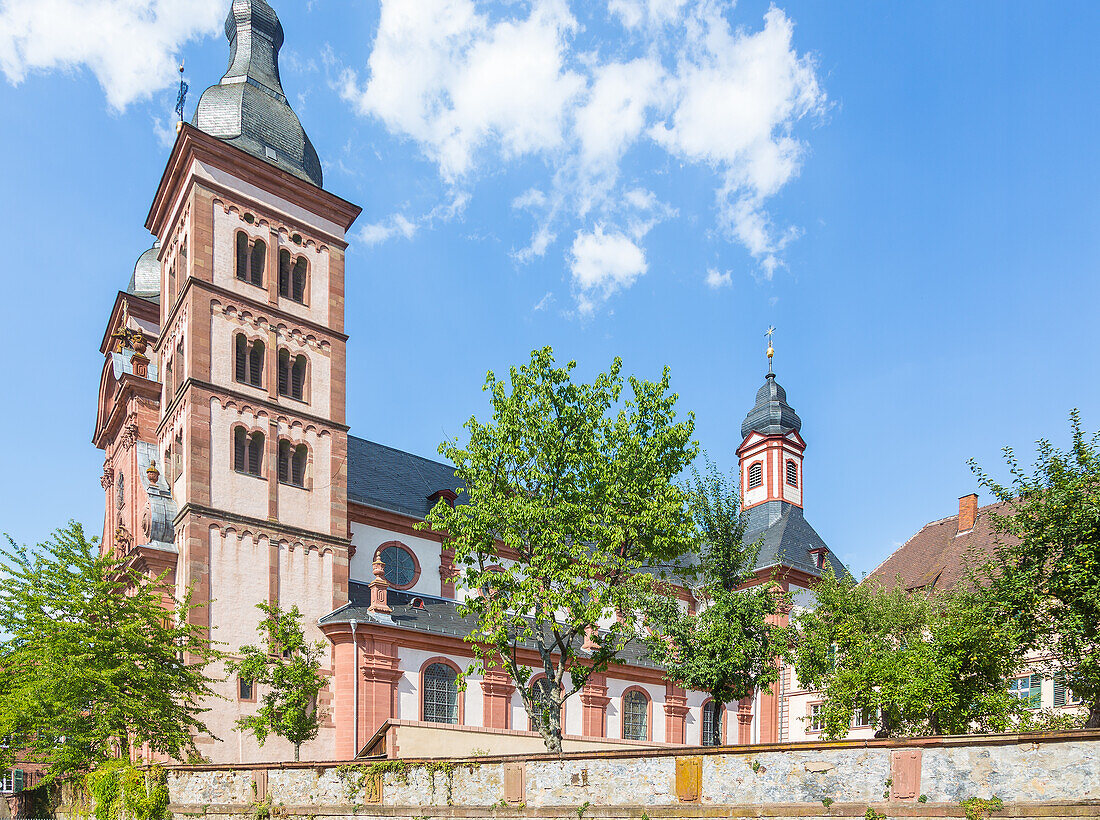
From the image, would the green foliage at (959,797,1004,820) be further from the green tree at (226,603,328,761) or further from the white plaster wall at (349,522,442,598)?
the white plaster wall at (349,522,442,598)

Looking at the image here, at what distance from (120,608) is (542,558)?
11.0 metres

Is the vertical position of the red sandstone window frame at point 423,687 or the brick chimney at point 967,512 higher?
the brick chimney at point 967,512

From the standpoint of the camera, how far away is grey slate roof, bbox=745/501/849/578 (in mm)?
50531

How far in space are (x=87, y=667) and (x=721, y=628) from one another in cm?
1621

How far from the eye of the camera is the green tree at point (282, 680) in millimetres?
27906

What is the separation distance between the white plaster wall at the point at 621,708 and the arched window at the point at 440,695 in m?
7.19

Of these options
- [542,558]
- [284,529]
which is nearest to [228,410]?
[284,529]

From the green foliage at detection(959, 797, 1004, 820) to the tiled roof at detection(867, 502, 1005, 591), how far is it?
31263mm

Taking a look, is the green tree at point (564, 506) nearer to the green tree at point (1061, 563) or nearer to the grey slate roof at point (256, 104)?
the green tree at point (1061, 563)

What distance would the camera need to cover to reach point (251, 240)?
115ft

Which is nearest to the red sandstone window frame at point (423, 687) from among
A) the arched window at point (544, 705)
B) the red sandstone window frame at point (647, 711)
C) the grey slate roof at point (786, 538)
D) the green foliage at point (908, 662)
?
the arched window at point (544, 705)

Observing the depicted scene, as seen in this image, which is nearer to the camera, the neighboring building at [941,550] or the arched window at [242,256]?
the arched window at [242,256]

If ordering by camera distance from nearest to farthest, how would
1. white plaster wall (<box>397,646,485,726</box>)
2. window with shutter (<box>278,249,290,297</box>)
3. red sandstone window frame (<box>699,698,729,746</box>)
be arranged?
white plaster wall (<box>397,646,485,726</box>)
window with shutter (<box>278,249,290,297</box>)
red sandstone window frame (<box>699,698,729,746</box>)

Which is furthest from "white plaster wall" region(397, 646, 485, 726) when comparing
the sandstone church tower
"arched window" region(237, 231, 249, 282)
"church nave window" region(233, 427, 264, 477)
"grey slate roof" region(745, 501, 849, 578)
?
"grey slate roof" region(745, 501, 849, 578)
